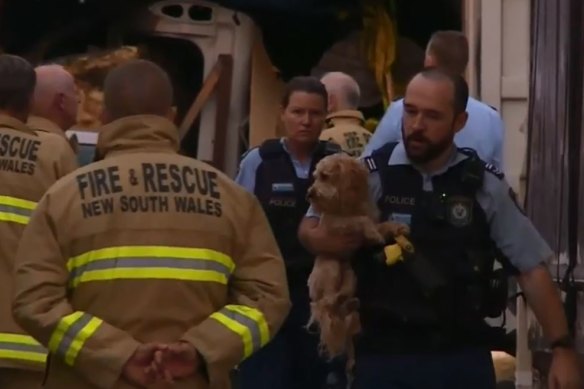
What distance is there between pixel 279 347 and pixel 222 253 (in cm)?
249

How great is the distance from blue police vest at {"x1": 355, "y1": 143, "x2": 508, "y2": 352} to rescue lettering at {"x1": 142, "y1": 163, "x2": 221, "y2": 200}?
84 centimetres

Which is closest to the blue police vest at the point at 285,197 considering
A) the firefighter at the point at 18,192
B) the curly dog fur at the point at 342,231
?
the firefighter at the point at 18,192

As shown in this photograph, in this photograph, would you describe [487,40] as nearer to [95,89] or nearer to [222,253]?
[95,89]

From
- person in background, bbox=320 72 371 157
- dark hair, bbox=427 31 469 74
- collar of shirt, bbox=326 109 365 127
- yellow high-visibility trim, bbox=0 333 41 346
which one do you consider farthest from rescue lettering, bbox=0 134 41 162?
collar of shirt, bbox=326 109 365 127

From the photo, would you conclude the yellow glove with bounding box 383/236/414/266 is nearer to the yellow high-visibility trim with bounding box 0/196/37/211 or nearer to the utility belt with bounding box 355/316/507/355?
the utility belt with bounding box 355/316/507/355

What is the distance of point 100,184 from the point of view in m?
4.53

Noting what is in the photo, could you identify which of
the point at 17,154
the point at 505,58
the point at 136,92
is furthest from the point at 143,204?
the point at 505,58

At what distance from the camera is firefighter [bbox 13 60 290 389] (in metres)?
4.44

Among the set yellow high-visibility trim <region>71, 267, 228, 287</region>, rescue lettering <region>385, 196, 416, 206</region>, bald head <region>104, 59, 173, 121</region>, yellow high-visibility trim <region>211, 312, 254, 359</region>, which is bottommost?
yellow high-visibility trim <region>211, 312, 254, 359</region>

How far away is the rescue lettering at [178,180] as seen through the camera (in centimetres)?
456

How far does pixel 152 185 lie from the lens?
4555 millimetres

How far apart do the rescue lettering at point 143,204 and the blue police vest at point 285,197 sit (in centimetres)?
236

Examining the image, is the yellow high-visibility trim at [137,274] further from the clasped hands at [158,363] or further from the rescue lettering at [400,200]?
the rescue lettering at [400,200]

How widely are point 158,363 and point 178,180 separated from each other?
20.1 inches
